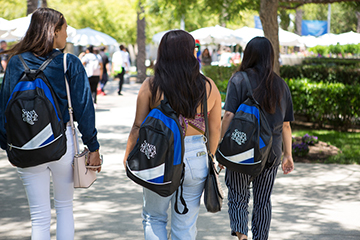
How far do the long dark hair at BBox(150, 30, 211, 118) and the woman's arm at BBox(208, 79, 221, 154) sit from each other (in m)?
0.13

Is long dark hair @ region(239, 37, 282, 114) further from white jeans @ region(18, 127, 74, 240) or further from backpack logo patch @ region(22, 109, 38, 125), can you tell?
backpack logo patch @ region(22, 109, 38, 125)

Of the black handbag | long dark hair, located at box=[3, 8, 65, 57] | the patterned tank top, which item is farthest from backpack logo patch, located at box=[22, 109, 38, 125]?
the black handbag

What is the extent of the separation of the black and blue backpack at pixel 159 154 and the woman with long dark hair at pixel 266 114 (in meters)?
0.99

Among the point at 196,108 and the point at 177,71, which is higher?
the point at 177,71

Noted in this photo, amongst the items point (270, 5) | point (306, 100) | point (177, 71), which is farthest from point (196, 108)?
point (306, 100)

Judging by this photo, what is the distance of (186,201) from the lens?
8.57 ft

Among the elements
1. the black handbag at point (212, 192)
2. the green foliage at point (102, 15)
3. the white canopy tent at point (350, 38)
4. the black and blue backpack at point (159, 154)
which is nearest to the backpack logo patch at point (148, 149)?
the black and blue backpack at point (159, 154)

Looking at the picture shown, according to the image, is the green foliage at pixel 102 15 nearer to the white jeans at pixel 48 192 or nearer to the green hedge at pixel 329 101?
the green hedge at pixel 329 101

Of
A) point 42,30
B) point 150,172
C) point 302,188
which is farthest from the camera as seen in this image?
point 302,188

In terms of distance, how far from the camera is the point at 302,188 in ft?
18.4

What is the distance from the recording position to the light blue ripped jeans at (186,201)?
2.57m

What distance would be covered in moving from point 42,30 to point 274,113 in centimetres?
179

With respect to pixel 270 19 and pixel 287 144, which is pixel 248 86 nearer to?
pixel 287 144

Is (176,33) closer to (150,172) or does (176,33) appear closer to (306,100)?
(150,172)
